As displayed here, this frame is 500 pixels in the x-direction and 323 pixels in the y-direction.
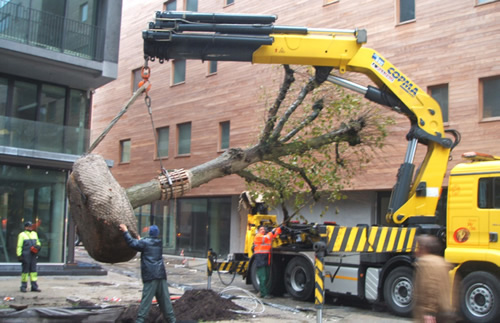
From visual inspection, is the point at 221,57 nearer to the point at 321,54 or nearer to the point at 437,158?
the point at 321,54

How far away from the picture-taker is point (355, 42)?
1018 cm

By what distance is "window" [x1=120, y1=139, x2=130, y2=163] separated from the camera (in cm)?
2936

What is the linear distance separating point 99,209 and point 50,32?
12384 millimetres

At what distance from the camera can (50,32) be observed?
57.0 feet

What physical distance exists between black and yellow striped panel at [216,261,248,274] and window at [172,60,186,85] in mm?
13938

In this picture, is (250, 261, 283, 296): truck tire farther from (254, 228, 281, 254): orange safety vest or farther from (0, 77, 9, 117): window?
(0, 77, 9, 117): window

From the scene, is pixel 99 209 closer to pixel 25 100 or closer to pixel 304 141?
pixel 304 141

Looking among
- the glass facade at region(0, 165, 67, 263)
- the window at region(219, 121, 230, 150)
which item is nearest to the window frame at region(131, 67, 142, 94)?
the window at region(219, 121, 230, 150)

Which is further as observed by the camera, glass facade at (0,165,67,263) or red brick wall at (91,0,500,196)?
glass facade at (0,165,67,263)

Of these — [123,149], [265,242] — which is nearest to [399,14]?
[265,242]

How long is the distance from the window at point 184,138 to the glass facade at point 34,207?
841 centimetres

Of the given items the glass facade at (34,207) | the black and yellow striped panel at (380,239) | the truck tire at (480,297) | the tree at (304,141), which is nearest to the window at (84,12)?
the glass facade at (34,207)

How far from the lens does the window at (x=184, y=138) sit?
83.5ft

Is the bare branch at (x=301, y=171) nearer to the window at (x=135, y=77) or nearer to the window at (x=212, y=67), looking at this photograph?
the window at (x=212, y=67)
